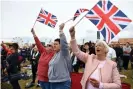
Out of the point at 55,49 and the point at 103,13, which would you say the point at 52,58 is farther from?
the point at 103,13

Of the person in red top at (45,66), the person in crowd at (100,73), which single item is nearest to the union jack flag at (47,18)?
the person in red top at (45,66)

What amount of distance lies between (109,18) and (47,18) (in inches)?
185

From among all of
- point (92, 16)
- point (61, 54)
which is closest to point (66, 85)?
point (61, 54)

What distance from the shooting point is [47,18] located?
11.1 m

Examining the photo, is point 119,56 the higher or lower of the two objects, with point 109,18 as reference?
lower

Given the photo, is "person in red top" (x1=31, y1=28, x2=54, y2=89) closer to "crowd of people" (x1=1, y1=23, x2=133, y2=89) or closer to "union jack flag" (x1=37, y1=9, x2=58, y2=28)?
"crowd of people" (x1=1, y1=23, x2=133, y2=89)

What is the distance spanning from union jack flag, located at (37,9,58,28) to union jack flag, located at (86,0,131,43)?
4.15 metres

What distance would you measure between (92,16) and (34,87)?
210 inches

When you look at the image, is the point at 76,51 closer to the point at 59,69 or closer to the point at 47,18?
the point at 59,69

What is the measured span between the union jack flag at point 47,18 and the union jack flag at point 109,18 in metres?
4.15

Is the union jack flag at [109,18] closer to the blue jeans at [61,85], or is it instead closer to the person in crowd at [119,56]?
the blue jeans at [61,85]

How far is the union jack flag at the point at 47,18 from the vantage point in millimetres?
10859

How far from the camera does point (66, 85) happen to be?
227 inches

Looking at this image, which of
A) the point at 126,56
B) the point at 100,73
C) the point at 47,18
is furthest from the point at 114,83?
the point at 126,56
